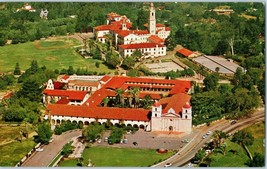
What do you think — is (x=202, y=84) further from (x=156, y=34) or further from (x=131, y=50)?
(x=156, y=34)

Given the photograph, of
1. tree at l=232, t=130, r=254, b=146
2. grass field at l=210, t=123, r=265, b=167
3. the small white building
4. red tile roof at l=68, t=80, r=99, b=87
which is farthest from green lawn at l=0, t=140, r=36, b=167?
the small white building

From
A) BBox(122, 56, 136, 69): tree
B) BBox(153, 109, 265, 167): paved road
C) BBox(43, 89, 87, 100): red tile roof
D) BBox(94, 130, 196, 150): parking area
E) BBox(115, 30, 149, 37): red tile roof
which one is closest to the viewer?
BBox(153, 109, 265, 167): paved road

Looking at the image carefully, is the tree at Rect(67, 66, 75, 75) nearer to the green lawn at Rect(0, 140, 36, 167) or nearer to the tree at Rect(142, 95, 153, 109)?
the tree at Rect(142, 95, 153, 109)

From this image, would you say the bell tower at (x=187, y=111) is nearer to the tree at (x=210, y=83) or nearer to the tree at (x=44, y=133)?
the tree at (x=210, y=83)

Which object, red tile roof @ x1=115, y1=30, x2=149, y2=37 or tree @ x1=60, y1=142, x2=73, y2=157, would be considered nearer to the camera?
tree @ x1=60, y1=142, x2=73, y2=157

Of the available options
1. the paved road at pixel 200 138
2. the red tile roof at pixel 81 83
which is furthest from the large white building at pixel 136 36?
the paved road at pixel 200 138

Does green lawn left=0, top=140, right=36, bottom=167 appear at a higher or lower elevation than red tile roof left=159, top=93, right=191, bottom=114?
lower

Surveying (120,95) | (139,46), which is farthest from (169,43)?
(120,95)
